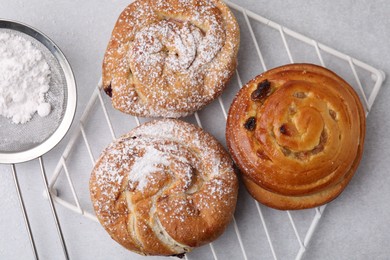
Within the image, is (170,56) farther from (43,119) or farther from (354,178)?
(354,178)

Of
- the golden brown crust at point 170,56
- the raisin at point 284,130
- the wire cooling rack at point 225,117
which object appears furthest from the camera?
the wire cooling rack at point 225,117

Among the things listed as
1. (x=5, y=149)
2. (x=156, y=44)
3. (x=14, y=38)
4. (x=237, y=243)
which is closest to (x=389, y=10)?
(x=156, y=44)

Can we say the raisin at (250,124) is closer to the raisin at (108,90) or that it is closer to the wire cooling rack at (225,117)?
the wire cooling rack at (225,117)

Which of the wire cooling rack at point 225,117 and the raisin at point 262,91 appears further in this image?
the wire cooling rack at point 225,117

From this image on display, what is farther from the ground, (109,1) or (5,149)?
(109,1)

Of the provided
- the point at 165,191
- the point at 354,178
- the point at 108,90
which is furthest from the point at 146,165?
the point at 354,178

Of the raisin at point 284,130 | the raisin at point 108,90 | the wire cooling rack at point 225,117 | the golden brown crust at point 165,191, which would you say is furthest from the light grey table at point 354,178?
the raisin at point 284,130

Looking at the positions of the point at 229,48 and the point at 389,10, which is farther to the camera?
the point at 389,10

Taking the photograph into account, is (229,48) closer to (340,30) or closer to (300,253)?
(340,30)
